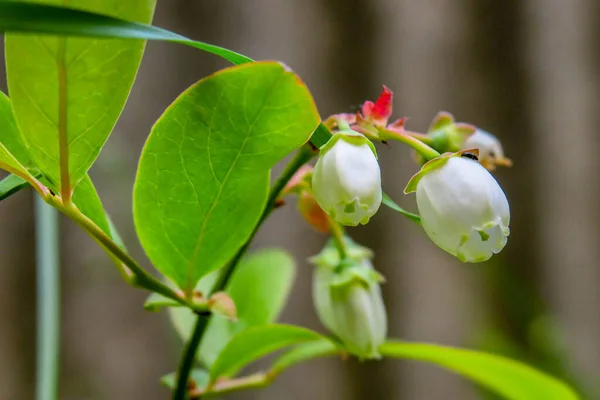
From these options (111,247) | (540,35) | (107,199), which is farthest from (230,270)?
(540,35)

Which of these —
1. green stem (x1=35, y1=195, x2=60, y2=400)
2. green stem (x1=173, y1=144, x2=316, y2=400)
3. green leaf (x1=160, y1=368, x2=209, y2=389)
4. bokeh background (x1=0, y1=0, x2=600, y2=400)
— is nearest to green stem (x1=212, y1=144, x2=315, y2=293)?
green stem (x1=173, y1=144, x2=316, y2=400)

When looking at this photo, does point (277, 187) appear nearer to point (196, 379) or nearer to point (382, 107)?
point (382, 107)

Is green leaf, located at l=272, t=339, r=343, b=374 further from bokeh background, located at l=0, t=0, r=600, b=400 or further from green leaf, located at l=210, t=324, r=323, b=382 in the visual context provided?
bokeh background, located at l=0, t=0, r=600, b=400

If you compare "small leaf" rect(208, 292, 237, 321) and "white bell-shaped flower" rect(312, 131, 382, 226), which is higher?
"white bell-shaped flower" rect(312, 131, 382, 226)

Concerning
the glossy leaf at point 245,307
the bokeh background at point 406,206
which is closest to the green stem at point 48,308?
the glossy leaf at point 245,307

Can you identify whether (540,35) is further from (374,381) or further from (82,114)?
(82,114)

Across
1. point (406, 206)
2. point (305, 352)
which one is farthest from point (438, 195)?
point (406, 206)
